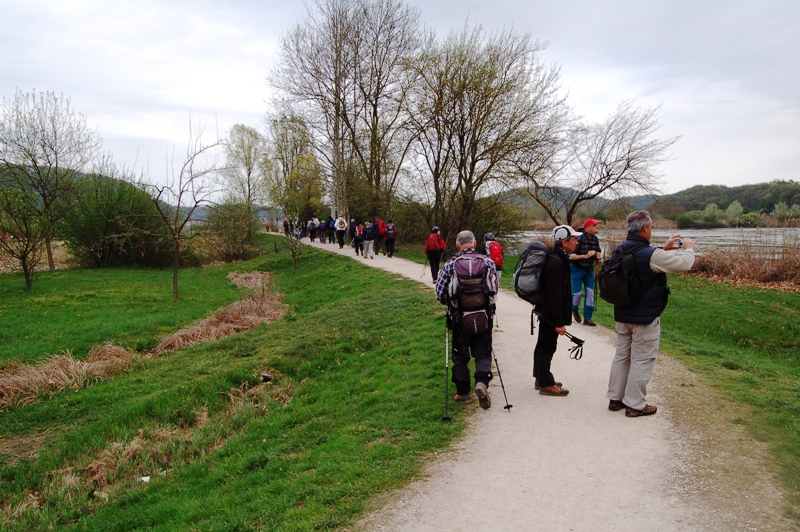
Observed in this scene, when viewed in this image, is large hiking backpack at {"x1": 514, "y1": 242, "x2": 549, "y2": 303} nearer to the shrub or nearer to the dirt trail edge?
the dirt trail edge

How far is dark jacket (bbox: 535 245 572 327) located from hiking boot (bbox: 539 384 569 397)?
3.03ft

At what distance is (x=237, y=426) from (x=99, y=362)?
4682 mm

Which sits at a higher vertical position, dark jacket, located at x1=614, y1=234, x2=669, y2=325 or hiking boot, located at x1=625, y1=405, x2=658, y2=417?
dark jacket, located at x1=614, y1=234, x2=669, y2=325

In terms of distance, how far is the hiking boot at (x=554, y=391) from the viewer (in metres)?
5.91

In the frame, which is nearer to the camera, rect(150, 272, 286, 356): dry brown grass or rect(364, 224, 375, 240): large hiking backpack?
rect(150, 272, 286, 356): dry brown grass

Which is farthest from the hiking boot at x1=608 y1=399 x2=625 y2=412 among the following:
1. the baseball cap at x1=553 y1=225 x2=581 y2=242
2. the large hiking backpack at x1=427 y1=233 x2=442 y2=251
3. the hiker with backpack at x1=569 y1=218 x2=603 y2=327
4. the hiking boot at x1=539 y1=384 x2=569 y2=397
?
the large hiking backpack at x1=427 y1=233 x2=442 y2=251

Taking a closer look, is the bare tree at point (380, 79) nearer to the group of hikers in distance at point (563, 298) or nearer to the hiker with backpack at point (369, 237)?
the hiker with backpack at point (369, 237)

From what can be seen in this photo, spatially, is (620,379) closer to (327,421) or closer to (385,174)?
(327,421)

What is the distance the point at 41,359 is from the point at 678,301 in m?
18.5

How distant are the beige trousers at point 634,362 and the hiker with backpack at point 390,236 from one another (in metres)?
17.9

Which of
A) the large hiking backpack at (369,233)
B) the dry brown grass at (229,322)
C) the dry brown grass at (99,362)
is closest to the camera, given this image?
the dry brown grass at (99,362)

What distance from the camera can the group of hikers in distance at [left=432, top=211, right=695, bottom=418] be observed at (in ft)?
15.8

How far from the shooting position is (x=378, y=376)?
24.8 ft

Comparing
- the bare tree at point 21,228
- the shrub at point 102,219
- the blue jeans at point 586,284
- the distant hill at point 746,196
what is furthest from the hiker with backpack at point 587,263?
the distant hill at point 746,196
